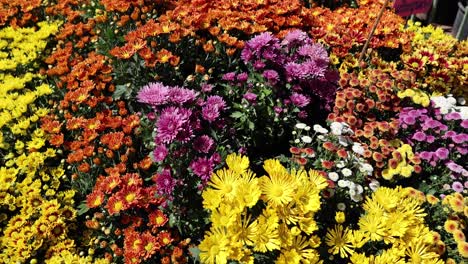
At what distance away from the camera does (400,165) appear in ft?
8.91

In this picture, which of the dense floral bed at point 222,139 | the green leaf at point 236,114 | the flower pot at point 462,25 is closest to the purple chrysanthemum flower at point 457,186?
the dense floral bed at point 222,139

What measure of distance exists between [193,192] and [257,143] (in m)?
0.74

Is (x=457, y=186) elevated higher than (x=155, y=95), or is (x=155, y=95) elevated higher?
(x=155, y=95)

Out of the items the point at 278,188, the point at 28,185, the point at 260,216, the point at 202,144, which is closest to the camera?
the point at 260,216

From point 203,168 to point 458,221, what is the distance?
1.51 metres

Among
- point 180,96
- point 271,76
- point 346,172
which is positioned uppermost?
point 180,96

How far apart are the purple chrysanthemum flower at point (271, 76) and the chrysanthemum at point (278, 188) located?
1030 millimetres

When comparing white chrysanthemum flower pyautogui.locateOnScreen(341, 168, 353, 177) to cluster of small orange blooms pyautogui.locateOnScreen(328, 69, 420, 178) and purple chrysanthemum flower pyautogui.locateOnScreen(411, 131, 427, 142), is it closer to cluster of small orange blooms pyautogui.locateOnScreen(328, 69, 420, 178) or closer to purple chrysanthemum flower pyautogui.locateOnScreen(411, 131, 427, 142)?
cluster of small orange blooms pyautogui.locateOnScreen(328, 69, 420, 178)

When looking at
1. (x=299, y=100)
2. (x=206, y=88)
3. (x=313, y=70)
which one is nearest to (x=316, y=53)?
(x=313, y=70)

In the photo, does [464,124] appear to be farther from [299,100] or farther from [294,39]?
[294,39]

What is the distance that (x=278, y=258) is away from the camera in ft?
6.46

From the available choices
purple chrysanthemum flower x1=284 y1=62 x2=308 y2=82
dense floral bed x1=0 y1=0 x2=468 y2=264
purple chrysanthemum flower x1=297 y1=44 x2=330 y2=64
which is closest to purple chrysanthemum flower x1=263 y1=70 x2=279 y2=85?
dense floral bed x1=0 y1=0 x2=468 y2=264

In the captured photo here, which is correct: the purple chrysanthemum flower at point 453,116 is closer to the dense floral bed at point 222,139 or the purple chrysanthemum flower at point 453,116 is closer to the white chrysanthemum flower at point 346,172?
the dense floral bed at point 222,139

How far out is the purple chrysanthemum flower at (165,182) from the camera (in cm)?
237
